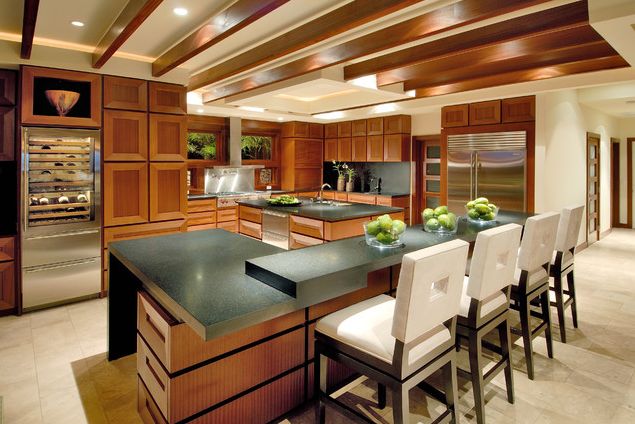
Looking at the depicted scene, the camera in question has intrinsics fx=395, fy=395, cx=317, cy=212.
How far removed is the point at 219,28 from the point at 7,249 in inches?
116

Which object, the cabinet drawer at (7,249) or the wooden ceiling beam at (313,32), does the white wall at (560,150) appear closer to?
the wooden ceiling beam at (313,32)

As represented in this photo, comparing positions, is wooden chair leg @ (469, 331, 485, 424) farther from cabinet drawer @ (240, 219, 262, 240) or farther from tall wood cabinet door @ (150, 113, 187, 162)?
cabinet drawer @ (240, 219, 262, 240)

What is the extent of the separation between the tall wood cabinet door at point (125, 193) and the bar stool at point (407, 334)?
127 inches

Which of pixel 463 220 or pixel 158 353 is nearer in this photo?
pixel 158 353

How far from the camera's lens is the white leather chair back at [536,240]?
2463 millimetres

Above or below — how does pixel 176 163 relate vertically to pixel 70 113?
below

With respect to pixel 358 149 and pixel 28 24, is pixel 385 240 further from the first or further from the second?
pixel 358 149

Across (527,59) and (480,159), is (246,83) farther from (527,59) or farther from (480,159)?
(480,159)

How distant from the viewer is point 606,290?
4512 millimetres

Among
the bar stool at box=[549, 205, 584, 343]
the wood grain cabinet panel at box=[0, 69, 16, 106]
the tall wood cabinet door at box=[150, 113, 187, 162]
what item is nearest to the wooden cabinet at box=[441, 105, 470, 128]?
the bar stool at box=[549, 205, 584, 343]

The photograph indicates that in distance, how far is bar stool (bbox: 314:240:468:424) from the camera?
1576mm

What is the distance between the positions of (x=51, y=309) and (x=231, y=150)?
422 centimetres

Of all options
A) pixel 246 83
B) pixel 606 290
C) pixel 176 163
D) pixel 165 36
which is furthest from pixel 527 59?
pixel 176 163

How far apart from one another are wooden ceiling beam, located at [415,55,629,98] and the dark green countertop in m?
1.75
